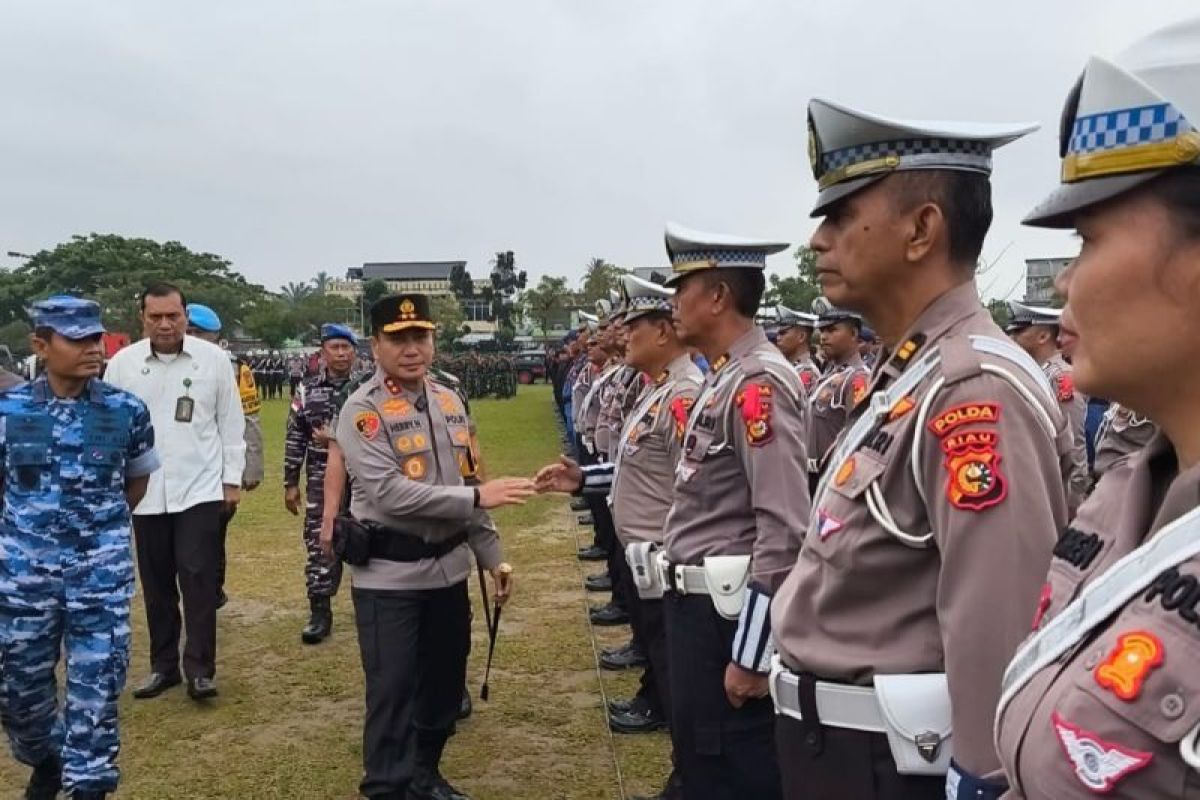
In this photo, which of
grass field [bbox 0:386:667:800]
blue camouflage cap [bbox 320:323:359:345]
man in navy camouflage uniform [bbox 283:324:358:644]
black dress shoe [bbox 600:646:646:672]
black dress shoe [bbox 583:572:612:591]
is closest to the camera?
grass field [bbox 0:386:667:800]

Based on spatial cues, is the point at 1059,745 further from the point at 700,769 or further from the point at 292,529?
the point at 292,529

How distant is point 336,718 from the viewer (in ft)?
16.4

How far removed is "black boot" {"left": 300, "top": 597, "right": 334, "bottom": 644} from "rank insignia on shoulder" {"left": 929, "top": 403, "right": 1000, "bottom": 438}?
17.4ft

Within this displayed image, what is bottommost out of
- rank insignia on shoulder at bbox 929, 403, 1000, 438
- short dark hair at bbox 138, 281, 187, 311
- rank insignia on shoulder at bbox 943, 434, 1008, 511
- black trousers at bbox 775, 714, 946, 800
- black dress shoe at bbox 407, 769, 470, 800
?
black dress shoe at bbox 407, 769, 470, 800

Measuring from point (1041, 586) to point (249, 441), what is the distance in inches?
231

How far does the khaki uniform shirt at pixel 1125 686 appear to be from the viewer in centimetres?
95

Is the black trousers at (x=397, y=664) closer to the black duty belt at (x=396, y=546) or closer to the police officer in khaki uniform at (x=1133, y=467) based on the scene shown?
the black duty belt at (x=396, y=546)

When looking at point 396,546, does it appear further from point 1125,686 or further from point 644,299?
point 1125,686

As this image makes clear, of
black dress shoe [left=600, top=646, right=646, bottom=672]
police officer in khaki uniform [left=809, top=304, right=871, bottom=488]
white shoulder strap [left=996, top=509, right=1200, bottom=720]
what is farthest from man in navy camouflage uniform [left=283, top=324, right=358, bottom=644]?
white shoulder strap [left=996, top=509, right=1200, bottom=720]

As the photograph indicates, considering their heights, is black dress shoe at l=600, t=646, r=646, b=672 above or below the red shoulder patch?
below

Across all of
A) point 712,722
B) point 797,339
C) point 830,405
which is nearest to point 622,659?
point 830,405

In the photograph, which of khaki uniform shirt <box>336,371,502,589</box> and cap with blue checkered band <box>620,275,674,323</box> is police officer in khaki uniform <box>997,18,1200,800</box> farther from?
cap with blue checkered band <box>620,275,674,323</box>

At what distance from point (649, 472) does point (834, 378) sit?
12.6ft

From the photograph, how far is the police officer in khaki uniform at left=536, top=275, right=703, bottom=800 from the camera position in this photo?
3982 mm
